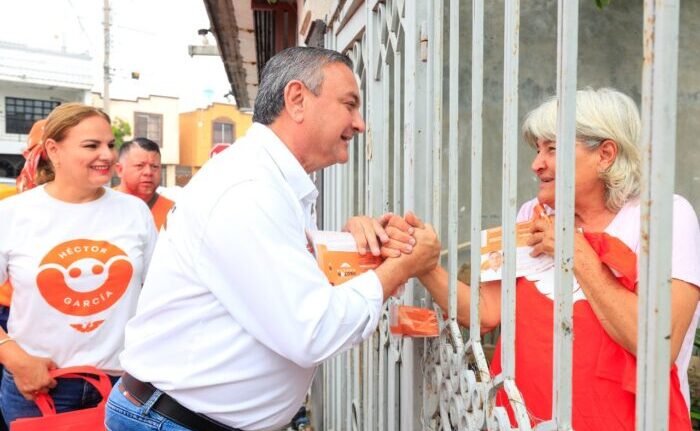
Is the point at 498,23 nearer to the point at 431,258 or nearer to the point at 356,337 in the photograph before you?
the point at 431,258

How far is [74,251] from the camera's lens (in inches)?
102

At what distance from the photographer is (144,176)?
4.36m

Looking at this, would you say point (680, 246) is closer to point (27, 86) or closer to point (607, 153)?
point (607, 153)

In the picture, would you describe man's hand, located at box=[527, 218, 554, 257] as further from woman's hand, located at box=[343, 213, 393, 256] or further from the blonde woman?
the blonde woman

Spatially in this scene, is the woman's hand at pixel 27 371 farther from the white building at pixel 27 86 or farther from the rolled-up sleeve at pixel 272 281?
the white building at pixel 27 86

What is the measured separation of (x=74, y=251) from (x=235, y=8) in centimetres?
398

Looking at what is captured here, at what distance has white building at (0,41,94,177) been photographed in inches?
1075

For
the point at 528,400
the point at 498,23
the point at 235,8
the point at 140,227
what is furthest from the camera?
the point at 235,8

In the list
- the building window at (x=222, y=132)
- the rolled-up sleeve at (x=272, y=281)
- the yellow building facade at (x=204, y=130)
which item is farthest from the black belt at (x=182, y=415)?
the building window at (x=222, y=132)

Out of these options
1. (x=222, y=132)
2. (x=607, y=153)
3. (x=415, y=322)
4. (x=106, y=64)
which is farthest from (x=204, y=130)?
(x=607, y=153)

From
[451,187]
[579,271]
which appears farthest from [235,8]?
[579,271]

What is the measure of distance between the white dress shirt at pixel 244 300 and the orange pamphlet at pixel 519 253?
0.33 m

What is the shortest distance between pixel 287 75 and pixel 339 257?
50 cm

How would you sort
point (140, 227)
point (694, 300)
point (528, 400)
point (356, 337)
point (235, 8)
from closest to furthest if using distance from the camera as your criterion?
1. point (694, 300)
2. point (356, 337)
3. point (528, 400)
4. point (140, 227)
5. point (235, 8)
